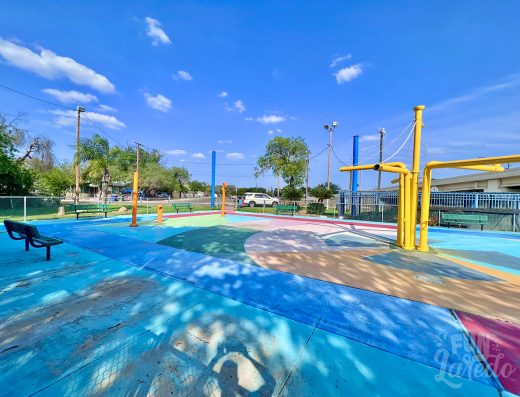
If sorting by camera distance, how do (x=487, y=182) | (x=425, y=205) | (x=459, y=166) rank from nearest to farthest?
(x=459, y=166)
(x=425, y=205)
(x=487, y=182)

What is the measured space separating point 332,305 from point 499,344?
1.91 metres

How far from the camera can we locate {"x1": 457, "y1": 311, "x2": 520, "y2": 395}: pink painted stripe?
2.35m

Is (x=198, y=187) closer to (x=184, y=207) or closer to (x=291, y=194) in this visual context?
(x=291, y=194)

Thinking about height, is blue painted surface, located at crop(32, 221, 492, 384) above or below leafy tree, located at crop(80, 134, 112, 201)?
below

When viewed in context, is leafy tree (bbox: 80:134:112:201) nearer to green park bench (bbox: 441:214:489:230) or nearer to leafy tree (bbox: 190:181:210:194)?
green park bench (bbox: 441:214:489:230)

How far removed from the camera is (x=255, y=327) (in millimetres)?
3168

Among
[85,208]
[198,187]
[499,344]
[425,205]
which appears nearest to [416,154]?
[425,205]

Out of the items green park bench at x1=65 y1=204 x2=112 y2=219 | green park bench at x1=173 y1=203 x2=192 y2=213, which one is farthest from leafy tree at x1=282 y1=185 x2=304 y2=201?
green park bench at x1=65 y1=204 x2=112 y2=219

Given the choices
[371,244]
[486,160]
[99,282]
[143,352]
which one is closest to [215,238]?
[99,282]

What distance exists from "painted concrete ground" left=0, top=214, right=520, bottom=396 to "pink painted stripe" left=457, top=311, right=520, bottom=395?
1 cm

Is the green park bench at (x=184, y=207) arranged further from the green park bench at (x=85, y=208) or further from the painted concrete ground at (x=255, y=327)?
the painted concrete ground at (x=255, y=327)

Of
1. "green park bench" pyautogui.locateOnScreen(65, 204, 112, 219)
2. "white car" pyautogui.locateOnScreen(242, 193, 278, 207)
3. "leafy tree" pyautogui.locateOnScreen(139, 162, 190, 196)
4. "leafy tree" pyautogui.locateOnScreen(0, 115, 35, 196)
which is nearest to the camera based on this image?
"green park bench" pyautogui.locateOnScreen(65, 204, 112, 219)

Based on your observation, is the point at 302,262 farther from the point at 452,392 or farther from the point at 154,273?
the point at 452,392

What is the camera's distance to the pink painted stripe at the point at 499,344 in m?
2.35
